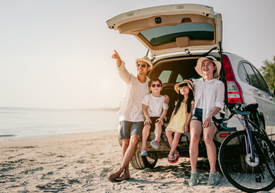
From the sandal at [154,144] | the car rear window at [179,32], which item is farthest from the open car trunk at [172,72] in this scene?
the sandal at [154,144]

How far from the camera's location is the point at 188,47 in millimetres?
4199

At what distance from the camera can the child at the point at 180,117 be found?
10.7 feet

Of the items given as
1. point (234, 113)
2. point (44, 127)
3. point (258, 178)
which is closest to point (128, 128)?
point (234, 113)

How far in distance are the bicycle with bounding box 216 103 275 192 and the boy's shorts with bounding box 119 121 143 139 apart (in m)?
1.17

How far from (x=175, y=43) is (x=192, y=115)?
1545mm

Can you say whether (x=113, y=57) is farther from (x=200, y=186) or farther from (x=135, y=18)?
(x=200, y=186)

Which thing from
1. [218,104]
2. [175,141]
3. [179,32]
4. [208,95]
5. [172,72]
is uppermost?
[179,32]

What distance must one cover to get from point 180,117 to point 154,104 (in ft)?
1.77

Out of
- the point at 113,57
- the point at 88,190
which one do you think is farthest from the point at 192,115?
the point at 88,190

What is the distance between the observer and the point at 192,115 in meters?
3.39

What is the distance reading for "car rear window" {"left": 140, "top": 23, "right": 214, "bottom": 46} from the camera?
3625 mm

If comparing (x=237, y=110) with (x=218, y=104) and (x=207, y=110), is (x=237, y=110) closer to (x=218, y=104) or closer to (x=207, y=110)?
(x=218, y=104)

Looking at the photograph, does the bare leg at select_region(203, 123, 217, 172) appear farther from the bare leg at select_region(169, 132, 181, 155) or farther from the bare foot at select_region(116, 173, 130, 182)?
the bare foot at select_region(116, 173, 130, 182)

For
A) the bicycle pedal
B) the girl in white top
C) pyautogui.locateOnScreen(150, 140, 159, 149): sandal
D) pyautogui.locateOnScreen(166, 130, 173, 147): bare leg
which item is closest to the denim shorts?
the girl in white top
